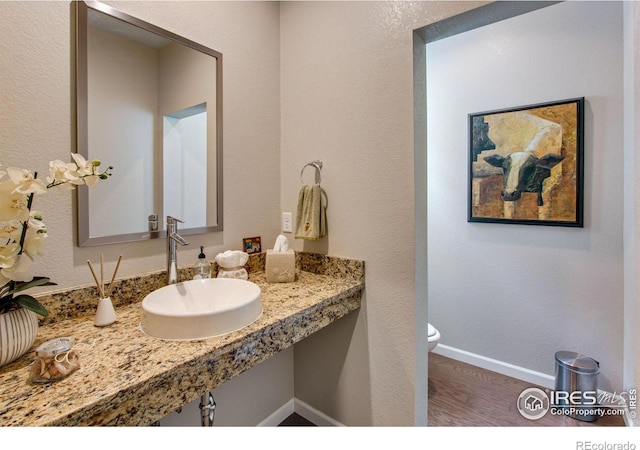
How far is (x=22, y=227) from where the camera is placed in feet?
2.65

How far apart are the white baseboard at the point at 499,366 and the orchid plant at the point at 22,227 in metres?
2.61

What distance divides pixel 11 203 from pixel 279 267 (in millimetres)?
965

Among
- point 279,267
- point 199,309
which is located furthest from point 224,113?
point 199,309

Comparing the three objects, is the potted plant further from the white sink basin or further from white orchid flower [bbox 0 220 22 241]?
the white sink basin

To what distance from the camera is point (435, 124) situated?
8.39 feet

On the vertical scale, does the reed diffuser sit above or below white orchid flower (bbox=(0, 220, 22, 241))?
below

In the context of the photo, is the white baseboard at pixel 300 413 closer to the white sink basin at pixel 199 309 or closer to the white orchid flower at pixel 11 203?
the white sink basin at pixel 199 309

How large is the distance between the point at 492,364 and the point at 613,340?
741 millimetres

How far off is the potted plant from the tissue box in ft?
2.68

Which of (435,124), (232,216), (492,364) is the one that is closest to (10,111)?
(232,216)

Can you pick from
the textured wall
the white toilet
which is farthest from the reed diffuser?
the textured wall

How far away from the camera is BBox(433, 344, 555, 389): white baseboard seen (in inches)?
84.1

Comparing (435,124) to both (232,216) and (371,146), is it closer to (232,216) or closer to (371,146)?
(371,146)

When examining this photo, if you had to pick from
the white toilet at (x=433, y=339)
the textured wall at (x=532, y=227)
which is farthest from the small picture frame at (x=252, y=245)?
the textured wall at (x=532, y=227)
